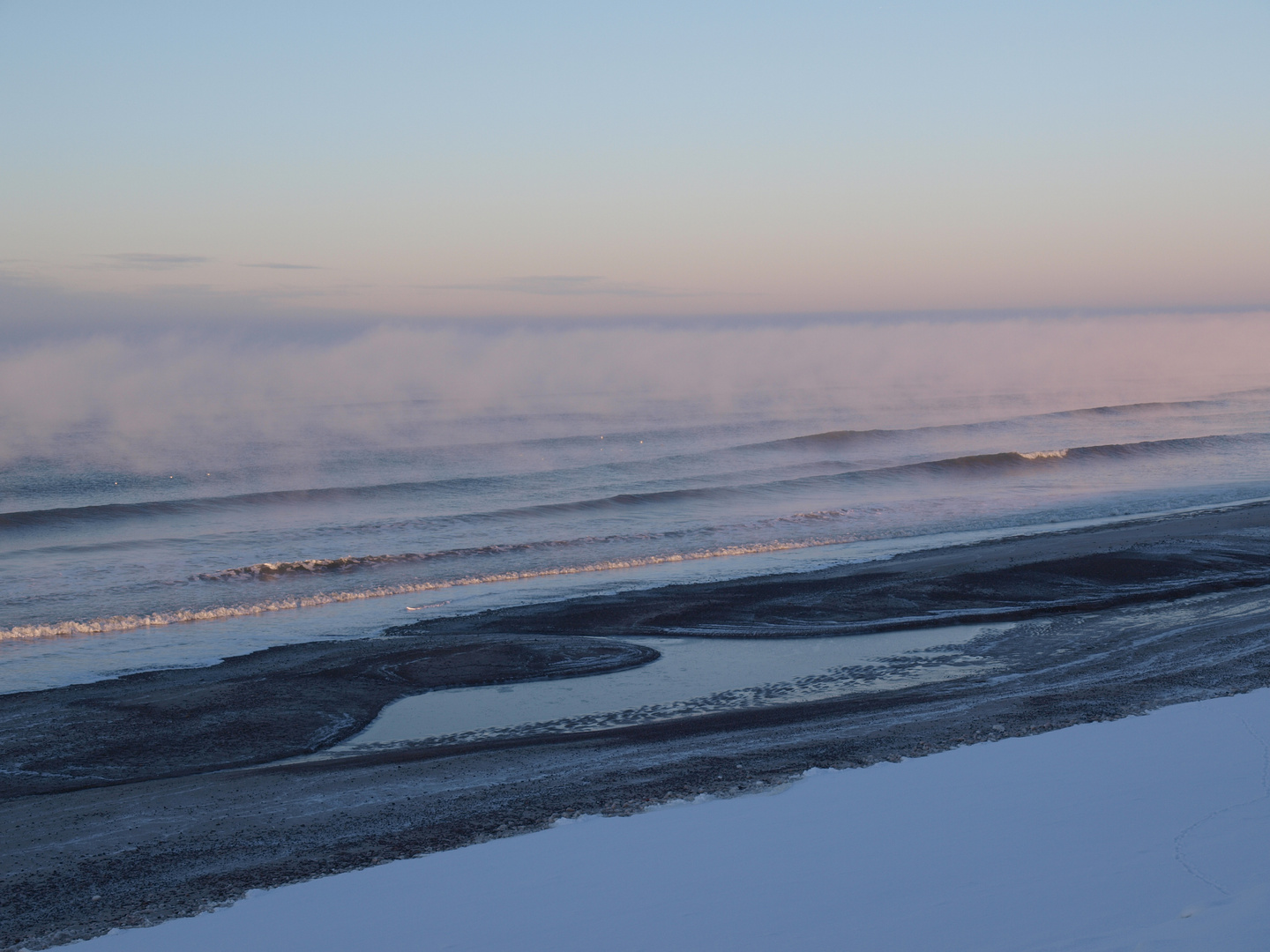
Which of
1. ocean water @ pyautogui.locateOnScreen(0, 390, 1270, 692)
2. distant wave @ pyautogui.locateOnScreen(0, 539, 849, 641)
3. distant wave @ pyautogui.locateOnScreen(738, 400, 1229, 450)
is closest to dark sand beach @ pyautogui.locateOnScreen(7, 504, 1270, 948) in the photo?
ocean water @ pyautogui.locateOnScreen(0, 390, 1270, 692)

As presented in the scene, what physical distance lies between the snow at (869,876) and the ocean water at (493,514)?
10.1 metres

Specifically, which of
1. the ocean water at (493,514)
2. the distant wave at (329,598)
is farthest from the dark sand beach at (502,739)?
the distant wave at (329,598)

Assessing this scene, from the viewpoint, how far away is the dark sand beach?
7.26 meters

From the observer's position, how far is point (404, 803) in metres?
8.19

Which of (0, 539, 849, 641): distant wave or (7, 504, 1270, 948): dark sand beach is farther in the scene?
(0, 539, 849, 641): distant wave

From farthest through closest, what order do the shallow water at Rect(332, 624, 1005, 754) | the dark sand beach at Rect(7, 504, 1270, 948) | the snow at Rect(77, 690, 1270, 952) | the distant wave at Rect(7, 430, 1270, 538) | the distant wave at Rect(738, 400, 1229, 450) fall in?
1. the distant wave at Rect(738, 400, 1229, 450)
2. the distant wave at Rect(7, 430, 1270, 538)
3. the shallow water at Rect(332, 624, 1005, 754)
4. the dark sand beach at Rect(7, 504, 1270, 948)
5. the snow at Rect(77, 690, 1270, 952)

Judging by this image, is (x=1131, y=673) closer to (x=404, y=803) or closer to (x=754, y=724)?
(x=754, y=724)

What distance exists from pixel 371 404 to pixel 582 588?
58856 millimetres

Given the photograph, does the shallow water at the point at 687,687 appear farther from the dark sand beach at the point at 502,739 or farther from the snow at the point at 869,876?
the snow at the point at 869,876

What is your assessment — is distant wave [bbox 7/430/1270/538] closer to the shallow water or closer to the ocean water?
the ocean water

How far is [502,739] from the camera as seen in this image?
1072 cm

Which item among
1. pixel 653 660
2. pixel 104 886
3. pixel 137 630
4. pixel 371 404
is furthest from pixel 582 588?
pixel 371 404

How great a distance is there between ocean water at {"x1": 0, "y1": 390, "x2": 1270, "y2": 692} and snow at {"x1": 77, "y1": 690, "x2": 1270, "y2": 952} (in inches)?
396

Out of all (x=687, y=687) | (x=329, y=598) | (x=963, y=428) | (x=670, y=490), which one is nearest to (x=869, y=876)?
(x=687, y=687)
